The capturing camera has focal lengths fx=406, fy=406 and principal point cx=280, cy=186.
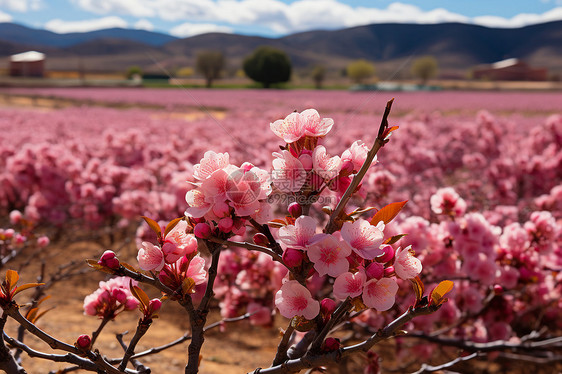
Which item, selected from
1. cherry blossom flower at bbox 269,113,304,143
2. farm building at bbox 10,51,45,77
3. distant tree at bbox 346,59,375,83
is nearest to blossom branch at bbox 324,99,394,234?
cherry blossom flower at bbox 269,113,304,143

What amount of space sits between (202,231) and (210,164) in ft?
0.52

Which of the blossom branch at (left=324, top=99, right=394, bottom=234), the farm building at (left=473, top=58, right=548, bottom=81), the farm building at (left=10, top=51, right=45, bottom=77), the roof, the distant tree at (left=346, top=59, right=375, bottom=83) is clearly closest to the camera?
the blossom branch at (left=324, top=99, right=394, bottom=234)

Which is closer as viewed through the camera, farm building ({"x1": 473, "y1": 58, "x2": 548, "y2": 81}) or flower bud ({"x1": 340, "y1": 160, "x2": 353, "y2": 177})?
flower bud ({"x1": 340, "y1": 160, "x2": 353, "y2": 177})

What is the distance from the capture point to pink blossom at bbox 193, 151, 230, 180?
37.3 inches

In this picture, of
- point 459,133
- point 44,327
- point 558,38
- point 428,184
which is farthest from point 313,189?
point 558,38

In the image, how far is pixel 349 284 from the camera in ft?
3.04

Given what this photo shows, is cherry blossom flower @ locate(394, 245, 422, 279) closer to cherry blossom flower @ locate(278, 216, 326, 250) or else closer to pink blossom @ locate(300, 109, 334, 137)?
cherry blossom flower @ locate(278, 216, 326, 250)

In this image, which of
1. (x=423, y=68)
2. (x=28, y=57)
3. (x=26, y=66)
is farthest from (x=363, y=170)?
(x=26, y=66)

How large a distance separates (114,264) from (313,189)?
50 centimetres

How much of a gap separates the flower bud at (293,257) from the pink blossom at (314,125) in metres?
0.29

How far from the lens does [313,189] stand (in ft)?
3.37

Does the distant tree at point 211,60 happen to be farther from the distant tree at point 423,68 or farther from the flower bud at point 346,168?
the flower bud at point 346,168

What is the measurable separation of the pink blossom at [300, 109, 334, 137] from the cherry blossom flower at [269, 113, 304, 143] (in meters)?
0.01

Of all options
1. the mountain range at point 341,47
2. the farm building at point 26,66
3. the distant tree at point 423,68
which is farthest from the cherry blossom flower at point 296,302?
the farm building at point 26,66
